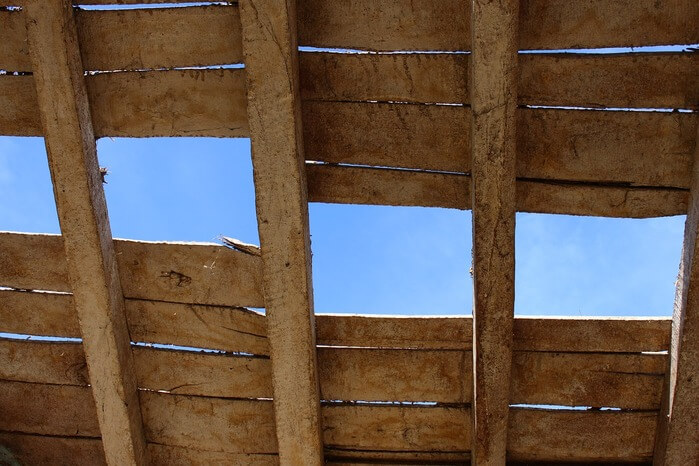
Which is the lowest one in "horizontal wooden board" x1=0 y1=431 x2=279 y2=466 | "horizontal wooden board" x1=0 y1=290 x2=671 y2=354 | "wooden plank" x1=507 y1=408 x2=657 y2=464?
"horizontal wooden board" x1=0 y1=431 x2=279 y2=466

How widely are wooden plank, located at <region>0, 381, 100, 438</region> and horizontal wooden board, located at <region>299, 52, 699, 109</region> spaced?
2.70m

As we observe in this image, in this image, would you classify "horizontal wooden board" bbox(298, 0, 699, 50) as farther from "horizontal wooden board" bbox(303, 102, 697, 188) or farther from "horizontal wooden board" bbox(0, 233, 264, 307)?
"horizontal wooden board" bbox(0, 233, 264, 307)

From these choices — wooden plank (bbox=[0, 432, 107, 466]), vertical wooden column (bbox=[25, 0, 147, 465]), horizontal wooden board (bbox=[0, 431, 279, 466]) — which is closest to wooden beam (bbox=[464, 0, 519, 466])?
horizontal wooden board (bbox=[0, 431, 279, 466])

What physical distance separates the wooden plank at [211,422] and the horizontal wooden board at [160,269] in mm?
763

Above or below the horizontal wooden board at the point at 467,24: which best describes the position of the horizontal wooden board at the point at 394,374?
below

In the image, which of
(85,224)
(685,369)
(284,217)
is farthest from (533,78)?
(85,224)

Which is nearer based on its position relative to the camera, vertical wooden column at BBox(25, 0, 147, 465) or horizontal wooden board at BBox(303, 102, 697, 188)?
vertical wooden column at BBox(25, 0, 147, 465)

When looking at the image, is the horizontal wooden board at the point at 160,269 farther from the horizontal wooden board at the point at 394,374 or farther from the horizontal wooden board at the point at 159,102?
the horizontal wooden board at the point at 159,102

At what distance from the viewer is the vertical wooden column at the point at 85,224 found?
4023mm

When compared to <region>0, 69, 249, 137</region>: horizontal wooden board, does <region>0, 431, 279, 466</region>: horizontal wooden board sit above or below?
below

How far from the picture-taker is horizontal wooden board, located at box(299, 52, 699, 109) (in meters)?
4.02

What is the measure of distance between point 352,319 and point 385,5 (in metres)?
1.94

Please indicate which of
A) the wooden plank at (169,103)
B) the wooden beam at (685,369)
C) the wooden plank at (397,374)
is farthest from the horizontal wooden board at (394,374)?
the wooden plank at (169,103)

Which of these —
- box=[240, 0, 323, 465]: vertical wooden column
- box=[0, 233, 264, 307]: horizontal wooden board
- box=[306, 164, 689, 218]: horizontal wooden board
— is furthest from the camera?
box=[0, 233, 264, 307]: horizontal wooden board
